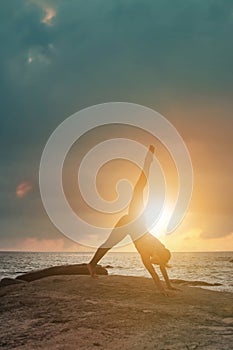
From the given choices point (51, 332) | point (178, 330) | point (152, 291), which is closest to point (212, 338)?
point (178, 330)

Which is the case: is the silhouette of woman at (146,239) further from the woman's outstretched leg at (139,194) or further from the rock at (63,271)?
the rock at (63,271)

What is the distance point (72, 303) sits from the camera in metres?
11.7

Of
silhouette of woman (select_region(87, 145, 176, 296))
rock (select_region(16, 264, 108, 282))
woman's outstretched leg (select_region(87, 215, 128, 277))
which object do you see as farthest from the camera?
rock (select_region(16, 264, 108, 282))

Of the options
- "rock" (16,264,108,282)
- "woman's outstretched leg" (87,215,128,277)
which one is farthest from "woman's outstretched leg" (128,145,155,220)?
"rock" (16,264,108,282)

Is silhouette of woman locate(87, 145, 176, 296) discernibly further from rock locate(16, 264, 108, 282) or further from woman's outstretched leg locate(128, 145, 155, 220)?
rock locate(16, 264, 108, 282)

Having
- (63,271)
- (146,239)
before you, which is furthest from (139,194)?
(63,271)

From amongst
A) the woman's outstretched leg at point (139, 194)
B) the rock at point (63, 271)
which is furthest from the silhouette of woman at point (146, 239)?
the rock at point (63, 271)

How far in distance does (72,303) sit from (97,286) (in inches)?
84.4

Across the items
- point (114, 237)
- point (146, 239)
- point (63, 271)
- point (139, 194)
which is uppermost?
point (139, 194)

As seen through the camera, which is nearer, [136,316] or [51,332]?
[51,332]

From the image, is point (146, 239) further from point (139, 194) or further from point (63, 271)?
point (63, 271)

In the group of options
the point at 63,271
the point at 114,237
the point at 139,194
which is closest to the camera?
the point at 139,194

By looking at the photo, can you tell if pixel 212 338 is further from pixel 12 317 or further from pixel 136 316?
pixel 12 317

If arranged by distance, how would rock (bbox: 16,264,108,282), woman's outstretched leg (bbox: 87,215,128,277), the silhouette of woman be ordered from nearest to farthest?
the silhouette of woman < woman's outstretched leg (bbox: 87,215,128,277) < rock (bbox: 16,264,108,282)
